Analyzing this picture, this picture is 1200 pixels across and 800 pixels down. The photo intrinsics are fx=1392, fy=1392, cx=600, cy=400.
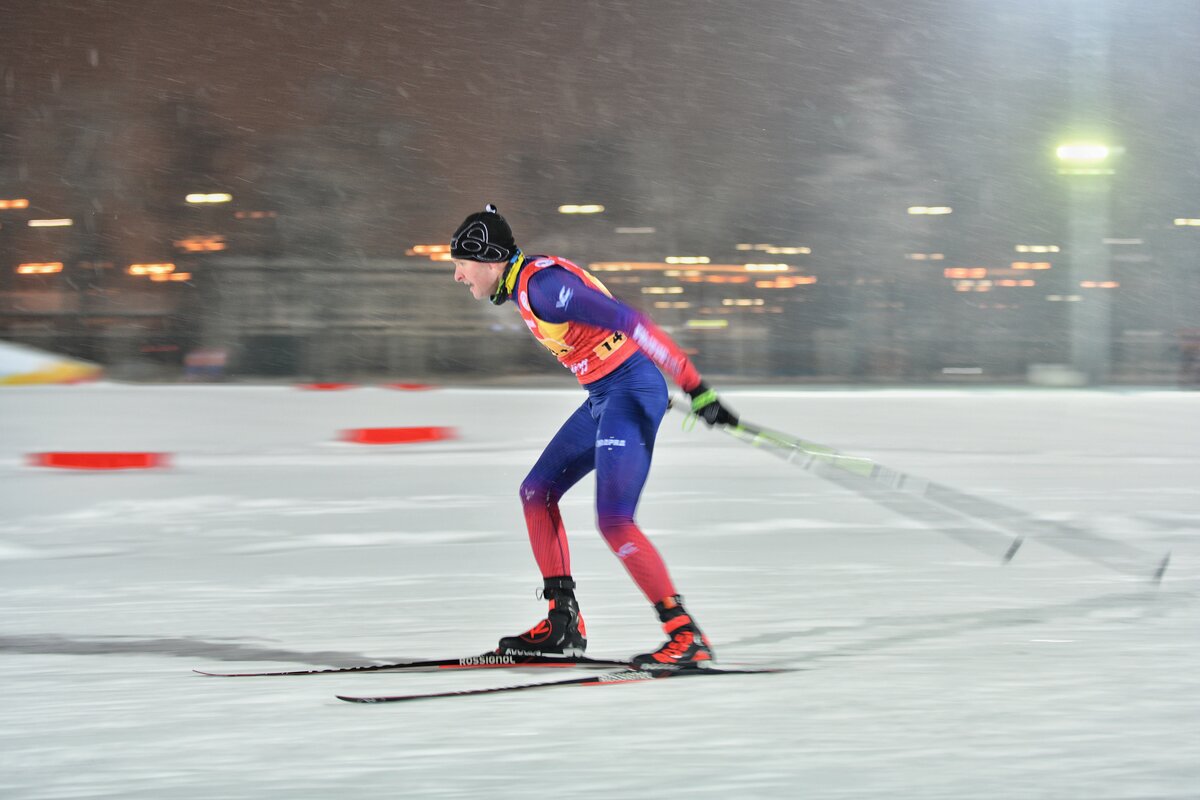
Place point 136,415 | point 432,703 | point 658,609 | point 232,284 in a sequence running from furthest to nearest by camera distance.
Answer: point 232,284, point 136,415, point 658,609, point 432,703

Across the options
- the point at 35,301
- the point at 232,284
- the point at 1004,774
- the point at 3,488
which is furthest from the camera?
the point at 35,301

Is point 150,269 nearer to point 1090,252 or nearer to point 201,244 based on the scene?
point 201,244

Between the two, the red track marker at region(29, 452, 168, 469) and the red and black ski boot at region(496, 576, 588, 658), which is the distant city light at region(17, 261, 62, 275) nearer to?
the red track marker at region(29, 452, 168, 469)

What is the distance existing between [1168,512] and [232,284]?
1176 inches

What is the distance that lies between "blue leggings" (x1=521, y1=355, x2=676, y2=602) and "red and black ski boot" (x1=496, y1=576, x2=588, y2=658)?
2.5 inches

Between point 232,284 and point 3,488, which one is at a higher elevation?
point 232,284

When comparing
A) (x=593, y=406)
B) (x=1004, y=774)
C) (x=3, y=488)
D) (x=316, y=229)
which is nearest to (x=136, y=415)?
(x=3, y=488)

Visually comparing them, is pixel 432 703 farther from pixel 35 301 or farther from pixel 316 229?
pixel 316 229

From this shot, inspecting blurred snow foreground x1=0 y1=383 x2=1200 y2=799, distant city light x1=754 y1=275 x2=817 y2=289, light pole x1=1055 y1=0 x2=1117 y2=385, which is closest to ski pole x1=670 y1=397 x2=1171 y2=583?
blurred snow foreground x1=0 y1=383 x2=1200 y2=799

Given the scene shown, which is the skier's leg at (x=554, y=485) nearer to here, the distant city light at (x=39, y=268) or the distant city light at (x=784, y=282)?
the distant city light at (x=784, y=282)

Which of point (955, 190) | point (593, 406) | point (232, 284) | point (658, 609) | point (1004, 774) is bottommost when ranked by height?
point (1004, 774)

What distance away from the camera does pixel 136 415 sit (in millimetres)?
14336

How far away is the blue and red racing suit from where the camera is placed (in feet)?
12.3

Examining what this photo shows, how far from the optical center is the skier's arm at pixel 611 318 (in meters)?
3.74
